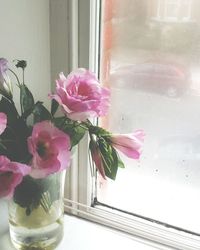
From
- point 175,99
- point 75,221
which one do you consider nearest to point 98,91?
point 175,99

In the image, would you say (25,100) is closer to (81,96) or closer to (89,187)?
(81,96)

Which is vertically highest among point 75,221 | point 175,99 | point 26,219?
point 175,99

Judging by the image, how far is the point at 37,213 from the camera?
0.81 m

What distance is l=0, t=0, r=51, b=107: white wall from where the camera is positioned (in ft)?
2.82

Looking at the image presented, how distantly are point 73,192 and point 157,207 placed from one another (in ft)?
0.81

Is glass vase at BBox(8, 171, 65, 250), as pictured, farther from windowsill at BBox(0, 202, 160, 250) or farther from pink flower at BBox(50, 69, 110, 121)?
pink flower at BBox(50, 69, 110, 121)

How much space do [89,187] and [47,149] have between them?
1.36 ft

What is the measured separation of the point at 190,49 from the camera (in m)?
0.87

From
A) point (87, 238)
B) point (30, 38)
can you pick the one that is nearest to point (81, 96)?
point (30, 38)

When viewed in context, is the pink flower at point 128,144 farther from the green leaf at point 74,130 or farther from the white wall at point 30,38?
the white wall at point 30,38

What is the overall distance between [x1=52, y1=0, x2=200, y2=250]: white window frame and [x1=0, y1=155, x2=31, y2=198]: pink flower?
0.37 metres

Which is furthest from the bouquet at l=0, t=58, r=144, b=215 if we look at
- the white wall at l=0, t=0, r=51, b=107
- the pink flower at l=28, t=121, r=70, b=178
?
the white wall at l=0, t=0, r=51, b=107

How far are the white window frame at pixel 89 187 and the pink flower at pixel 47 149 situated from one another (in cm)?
31

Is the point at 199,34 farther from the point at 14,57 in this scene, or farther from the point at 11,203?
the point at 11,203
